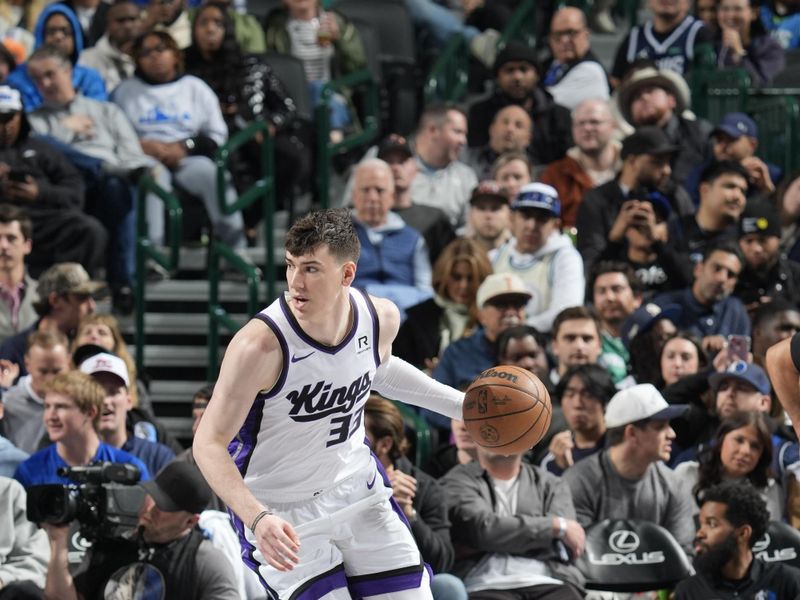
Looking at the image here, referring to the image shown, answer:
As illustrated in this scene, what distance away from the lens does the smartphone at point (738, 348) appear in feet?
32.4

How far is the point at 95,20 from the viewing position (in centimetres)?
1416

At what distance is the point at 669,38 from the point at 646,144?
8.54ft

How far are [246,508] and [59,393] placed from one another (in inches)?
112

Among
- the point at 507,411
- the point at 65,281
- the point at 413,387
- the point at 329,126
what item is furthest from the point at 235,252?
the point at 507,411

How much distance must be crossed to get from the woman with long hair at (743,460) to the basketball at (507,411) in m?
2.46

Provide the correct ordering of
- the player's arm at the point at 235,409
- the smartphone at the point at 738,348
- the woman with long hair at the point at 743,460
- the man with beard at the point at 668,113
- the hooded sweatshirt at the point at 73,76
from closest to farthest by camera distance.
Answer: the player's arm at the point at 235,409 < the woman with long hair at the point at 743,460 < the smartphone at the point at 738,348 < the hooded sweatshirt at the point at 73,76 < the man with beard at the point at 668,113

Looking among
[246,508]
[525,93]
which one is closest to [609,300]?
[525,93]

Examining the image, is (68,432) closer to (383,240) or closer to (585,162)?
(383,240)

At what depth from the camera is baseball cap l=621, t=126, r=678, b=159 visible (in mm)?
12039

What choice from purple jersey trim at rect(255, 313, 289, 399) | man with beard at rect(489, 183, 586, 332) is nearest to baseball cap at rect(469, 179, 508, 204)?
man with beard at rect(489, 183, 586, 332)

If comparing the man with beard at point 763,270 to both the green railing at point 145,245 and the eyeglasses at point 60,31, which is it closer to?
the green railing at point 145,245

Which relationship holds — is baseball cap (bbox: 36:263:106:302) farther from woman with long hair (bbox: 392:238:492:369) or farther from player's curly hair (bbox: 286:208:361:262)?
player's curly hair (bbox: 286:208:361:262)

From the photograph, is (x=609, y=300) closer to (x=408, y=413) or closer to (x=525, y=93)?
(x=408, y=413)

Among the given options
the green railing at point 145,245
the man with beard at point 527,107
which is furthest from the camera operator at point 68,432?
the man with beard at point 527,107
